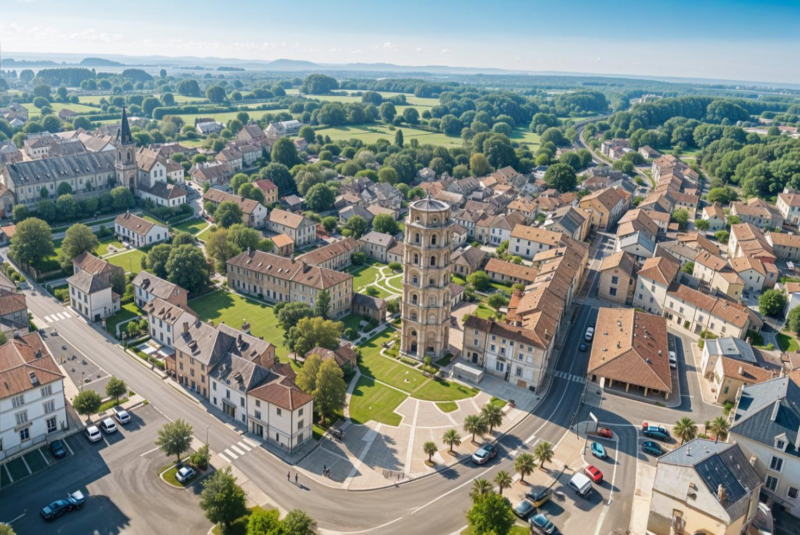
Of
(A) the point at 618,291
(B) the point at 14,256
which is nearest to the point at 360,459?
(A) the point at 618,291

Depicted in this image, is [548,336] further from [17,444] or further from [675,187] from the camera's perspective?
[675,187]

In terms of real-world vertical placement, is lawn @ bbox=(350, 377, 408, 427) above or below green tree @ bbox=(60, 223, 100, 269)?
below

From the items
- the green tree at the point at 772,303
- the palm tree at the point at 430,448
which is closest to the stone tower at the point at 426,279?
the palm tree at the point at 430,448

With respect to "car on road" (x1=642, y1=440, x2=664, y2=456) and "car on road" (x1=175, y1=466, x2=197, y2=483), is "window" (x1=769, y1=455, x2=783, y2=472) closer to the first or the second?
"car on road" (x1=642, y1=440, x2=664, y2=456)

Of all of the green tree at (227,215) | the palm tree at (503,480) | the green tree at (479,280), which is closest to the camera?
the palm tree at (503,480)

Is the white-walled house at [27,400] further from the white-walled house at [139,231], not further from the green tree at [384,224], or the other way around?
the green tree at [384,224]

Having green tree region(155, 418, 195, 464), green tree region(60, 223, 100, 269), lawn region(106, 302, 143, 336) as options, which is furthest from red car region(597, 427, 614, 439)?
green tree region(60, 223, 100, 269)
